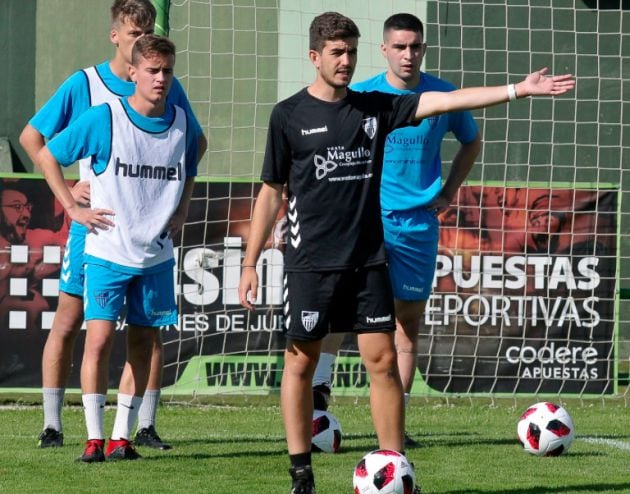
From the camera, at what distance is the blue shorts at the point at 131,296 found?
20.7 ft

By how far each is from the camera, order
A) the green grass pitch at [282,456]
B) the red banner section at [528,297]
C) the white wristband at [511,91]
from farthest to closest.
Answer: the red banner section at [528,297] < the green grass pitch at [282,456] < the white wristband at [511,91]

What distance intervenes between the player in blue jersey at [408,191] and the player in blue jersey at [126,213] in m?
1.21

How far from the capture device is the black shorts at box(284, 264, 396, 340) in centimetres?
534

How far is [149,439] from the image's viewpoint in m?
7.00

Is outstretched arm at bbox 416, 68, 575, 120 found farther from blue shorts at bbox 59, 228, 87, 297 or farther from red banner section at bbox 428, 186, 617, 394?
red banner section at bbox 428, 186, 617, 394

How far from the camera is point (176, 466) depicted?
20.7 feet

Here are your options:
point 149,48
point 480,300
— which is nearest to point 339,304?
point 149,48

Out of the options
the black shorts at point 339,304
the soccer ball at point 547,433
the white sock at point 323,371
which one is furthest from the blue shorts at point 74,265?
the soccer ball at point 547,433

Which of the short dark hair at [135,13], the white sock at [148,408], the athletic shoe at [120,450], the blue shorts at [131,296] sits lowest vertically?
the athletic shoe at [120,450]

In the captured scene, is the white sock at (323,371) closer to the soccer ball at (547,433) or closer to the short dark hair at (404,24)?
the soccer ball at (547,433)

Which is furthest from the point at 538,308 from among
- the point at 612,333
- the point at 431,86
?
the point at 431,86

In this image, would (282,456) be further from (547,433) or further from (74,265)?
(74,265)

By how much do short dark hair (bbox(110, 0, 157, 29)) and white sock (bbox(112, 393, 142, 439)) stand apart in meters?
1.87

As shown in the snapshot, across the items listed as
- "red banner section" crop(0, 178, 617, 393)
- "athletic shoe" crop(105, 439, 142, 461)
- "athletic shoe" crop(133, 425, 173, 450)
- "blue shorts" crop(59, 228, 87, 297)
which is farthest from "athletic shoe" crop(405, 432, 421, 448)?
"red banner section" crop(0, 178, 617, 393)
